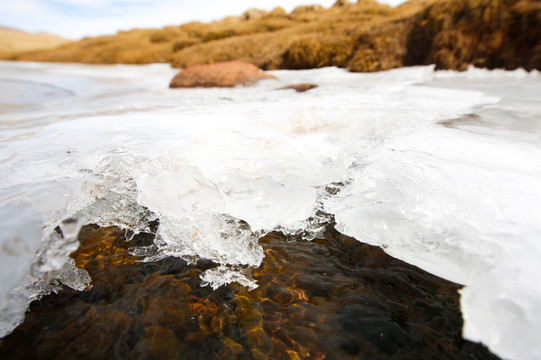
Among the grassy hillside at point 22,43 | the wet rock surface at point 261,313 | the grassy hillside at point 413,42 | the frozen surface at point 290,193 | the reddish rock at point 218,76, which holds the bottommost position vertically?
the wet rock surface at point 261,313

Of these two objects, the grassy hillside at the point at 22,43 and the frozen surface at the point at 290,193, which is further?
the grassy hillside at the point at 22,43

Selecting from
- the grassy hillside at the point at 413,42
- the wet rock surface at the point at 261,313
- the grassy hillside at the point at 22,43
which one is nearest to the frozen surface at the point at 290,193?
the wet rock surface at the point at 261,313

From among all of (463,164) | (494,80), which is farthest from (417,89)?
(463,164)

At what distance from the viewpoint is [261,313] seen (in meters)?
1.17

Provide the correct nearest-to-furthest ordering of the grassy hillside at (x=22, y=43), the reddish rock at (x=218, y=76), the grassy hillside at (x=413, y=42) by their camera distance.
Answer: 1. the grassy hillside at (x=413, y=42)
2. the reddish rock at (x=218, y=76)
3. the grassy hillside at (x=22, y=43)

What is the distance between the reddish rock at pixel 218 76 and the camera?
5.27 meters

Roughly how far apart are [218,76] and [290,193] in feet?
14.8

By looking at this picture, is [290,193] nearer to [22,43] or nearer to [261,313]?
[261,313]

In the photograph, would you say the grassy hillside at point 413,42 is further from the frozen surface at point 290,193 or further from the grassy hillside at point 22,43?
the grassy hillside at point 22,43

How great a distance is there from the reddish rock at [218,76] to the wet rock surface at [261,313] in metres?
4.41

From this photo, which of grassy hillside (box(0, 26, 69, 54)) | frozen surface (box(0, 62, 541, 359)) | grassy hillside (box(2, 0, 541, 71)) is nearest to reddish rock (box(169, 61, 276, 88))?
grassy hillside (box(2, 0, 541, 71))

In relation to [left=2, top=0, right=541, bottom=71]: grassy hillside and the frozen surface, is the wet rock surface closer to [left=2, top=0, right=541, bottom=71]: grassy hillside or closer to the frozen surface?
the frozen surface

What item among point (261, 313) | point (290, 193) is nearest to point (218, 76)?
point (290, 193)

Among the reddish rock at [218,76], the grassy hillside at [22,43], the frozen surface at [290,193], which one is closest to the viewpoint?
the frozen surface at [290,193]
